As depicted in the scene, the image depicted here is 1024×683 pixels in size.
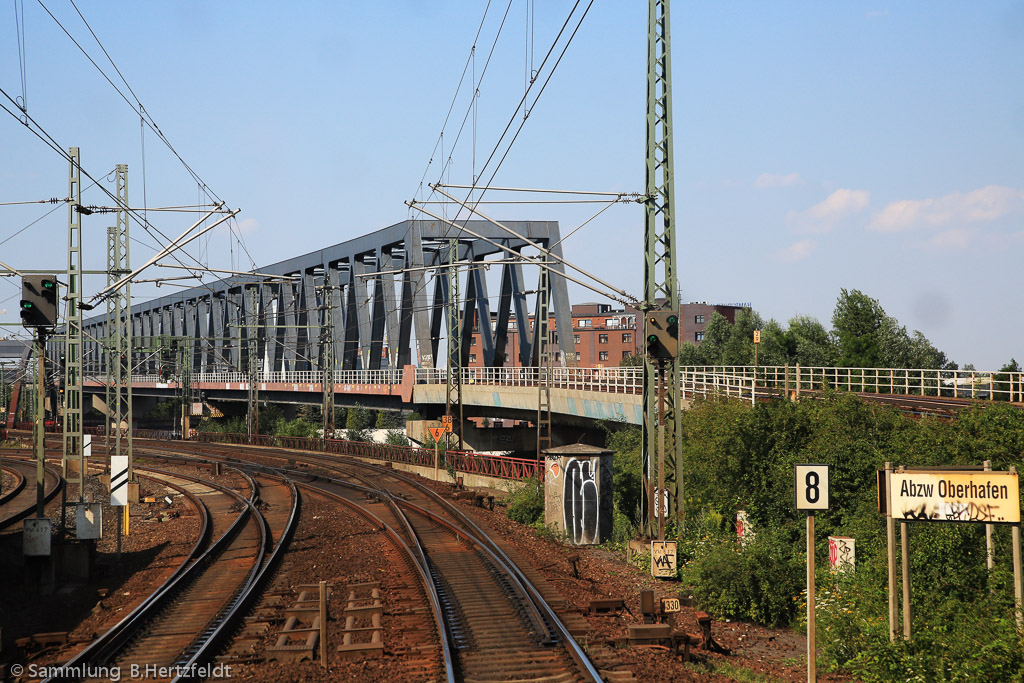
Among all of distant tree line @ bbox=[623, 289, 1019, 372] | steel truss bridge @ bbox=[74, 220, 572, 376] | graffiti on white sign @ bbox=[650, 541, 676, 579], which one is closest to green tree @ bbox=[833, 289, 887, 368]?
distant tree line @ bbox=[623, 289, 1019, 372]

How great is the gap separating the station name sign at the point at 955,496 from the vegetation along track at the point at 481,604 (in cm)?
402

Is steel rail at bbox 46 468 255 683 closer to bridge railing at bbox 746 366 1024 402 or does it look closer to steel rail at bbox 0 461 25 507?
steel rail at bbox 0 461 25 507

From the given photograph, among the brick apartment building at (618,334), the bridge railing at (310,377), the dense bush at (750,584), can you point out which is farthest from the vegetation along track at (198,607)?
the brick apartment building at (618,334)

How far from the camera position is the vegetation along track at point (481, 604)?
10.6 metres

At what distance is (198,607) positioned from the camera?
14.5 meters

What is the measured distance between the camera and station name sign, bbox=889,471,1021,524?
374 inches

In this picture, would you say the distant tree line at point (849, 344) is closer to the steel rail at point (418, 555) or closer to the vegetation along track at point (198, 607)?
the steel rail at point (418, 555)

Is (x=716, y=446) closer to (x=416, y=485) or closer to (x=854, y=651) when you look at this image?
(x=854, y=651)

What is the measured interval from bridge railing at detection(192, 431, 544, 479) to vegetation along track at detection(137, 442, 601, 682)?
537 centimetres

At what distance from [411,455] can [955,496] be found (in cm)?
3654

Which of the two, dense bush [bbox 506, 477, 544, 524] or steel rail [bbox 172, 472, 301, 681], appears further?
dense bush [bbox 506, 477, 544, 524]

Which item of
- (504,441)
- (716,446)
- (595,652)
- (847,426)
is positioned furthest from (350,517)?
(504,441)

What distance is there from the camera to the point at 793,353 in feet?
237

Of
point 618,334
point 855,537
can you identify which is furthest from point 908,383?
point 618,334
